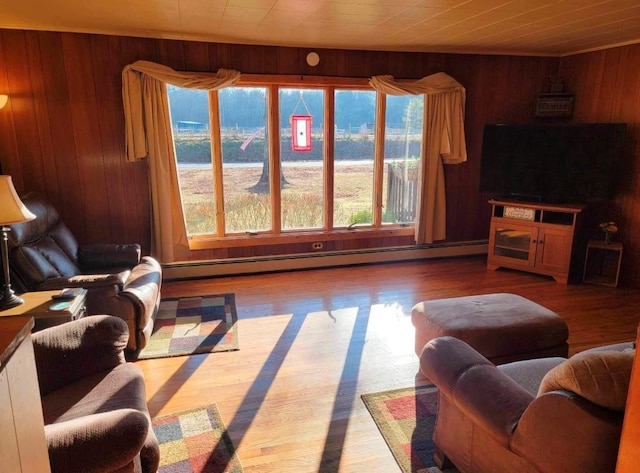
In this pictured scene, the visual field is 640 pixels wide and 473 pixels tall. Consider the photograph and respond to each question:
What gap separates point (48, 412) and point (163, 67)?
324 centimetres

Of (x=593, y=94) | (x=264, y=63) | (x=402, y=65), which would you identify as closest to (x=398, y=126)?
(x=402, y=65)

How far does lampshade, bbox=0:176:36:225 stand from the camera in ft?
8.64

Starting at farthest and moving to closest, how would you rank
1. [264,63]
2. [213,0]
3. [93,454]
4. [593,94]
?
[593,94]
[264,63]
[213,0]
[93,454]

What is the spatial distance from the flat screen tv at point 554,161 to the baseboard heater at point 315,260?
83 cm

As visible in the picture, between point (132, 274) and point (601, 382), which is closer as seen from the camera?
point (601, 382)

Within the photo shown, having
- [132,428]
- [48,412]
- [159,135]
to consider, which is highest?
[159,135]

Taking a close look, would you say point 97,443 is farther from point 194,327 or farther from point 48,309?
point 194,327

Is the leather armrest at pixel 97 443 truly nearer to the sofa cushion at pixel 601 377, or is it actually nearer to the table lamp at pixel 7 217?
the sofa cushion at pixel 601 377

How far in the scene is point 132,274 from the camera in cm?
362

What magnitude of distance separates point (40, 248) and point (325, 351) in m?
2.24

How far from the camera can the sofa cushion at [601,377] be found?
1.32 m

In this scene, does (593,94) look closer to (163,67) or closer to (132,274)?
(163,67)

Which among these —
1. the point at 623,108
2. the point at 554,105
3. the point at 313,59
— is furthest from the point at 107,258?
the point at 623,108

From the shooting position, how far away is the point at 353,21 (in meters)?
3.60
